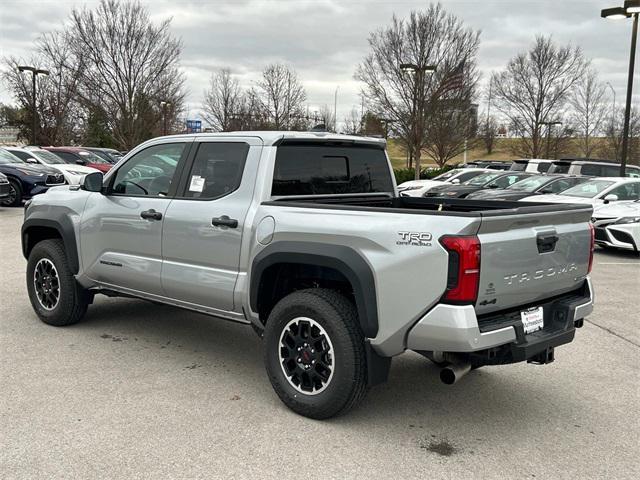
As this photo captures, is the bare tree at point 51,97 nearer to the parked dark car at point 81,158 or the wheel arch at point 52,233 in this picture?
the parked dark car at point 81,158

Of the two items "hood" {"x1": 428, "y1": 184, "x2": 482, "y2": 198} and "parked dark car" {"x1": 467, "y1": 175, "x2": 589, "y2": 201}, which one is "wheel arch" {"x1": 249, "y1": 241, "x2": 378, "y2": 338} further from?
"hood" {"x1": 428, "y1": 184, "x2": 482, "y2": 198}

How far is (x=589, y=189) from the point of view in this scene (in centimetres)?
1275

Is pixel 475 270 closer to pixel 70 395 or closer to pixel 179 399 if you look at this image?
pixel 179 399

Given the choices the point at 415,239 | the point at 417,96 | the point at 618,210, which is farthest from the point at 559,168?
the point at 415,239

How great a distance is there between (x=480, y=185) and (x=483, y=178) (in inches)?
47.4

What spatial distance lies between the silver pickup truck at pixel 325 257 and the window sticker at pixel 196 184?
0.01 meters

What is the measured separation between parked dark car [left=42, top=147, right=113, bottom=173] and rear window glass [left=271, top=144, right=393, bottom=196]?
17028mm

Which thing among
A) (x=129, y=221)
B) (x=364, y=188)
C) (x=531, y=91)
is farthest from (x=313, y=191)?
(x=531, y=91)

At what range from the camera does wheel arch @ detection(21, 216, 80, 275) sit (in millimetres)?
5375

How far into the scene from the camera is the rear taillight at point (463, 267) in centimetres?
311

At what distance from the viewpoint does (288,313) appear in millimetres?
3836

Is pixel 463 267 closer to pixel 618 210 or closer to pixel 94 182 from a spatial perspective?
pixel 94 182

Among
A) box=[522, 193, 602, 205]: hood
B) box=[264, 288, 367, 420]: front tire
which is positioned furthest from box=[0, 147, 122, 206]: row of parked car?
box=[264, 288, 367, 420]: front tire

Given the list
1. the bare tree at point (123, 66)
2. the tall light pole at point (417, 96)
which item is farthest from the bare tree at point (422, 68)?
the bare tree at point (123, 66)
